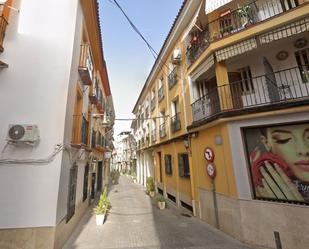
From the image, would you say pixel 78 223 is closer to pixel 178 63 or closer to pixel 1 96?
pixel 1 96

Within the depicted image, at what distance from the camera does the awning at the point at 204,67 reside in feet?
22.4

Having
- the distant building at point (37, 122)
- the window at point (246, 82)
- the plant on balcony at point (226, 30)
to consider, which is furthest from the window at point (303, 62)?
the distant building at point (37, 122)

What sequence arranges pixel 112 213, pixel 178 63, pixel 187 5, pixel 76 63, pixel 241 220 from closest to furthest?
pixel 241 220
pixel 76 63
pixel 187 5
pixel 112 213
pixel 178 63

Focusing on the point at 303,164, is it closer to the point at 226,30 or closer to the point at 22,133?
the point at 226,30

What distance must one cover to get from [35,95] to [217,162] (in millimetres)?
6853

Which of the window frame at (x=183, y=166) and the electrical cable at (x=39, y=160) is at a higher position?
the electrical cable at (x=39, y=160)

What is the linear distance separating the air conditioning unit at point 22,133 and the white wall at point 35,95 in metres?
0.22

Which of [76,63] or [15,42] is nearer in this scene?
[15,42]

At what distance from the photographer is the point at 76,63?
634 centimetres

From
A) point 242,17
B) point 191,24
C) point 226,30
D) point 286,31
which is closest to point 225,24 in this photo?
point 226,30

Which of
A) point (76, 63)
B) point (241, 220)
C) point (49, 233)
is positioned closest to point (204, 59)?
point (76, 63)

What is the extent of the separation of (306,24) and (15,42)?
30.7 ft

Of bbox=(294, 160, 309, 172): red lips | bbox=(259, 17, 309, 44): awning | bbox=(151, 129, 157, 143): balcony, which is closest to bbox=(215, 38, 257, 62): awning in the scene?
bbox=(259, 17, 309, 44): awning

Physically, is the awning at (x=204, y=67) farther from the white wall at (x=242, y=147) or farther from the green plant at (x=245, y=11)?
the white wall at (x=242, y=147)
